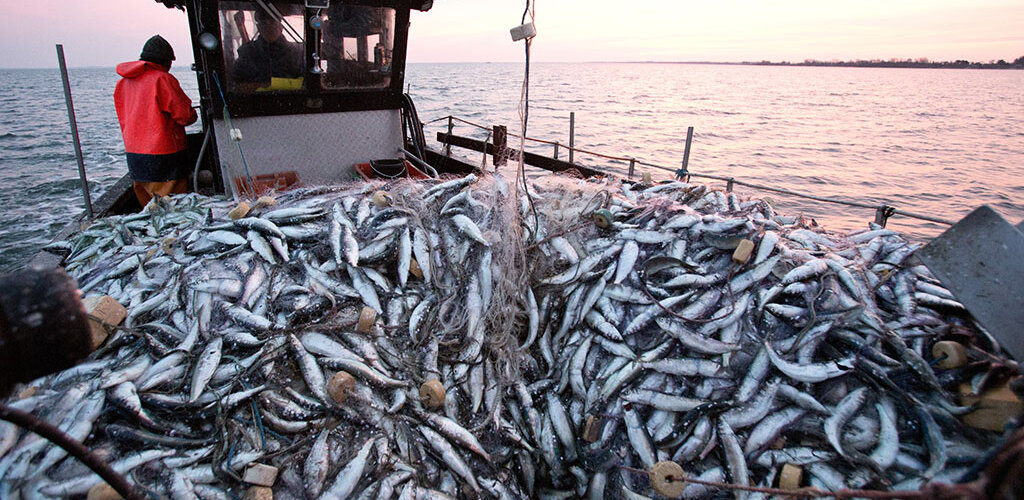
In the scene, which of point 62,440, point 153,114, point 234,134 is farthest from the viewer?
point 153,114

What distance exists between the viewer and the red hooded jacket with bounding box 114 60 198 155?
693cm

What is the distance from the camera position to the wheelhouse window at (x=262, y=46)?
6.52 meters

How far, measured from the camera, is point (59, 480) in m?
2.75

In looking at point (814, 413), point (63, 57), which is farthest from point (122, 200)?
point (814, 413)

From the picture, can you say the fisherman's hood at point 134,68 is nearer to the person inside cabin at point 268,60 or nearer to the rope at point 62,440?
the person inside cabin at point 268,60

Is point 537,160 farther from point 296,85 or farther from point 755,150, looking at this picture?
point 755,150

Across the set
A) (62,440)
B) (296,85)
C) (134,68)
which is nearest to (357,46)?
(296,85)

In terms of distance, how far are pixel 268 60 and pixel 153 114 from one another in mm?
1884

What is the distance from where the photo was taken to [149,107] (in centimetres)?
709

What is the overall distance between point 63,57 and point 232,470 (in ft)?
24.3

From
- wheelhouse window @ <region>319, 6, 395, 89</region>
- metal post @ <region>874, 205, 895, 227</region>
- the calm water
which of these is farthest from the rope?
the calm water

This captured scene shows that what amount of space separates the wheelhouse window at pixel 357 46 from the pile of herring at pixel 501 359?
11.8 feet

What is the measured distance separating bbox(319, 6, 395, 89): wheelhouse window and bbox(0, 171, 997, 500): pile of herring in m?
3.59

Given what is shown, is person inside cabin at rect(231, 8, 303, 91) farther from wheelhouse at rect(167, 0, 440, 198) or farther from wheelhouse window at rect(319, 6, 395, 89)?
wheelhouse window at rect(319, 6, 395, 89)
